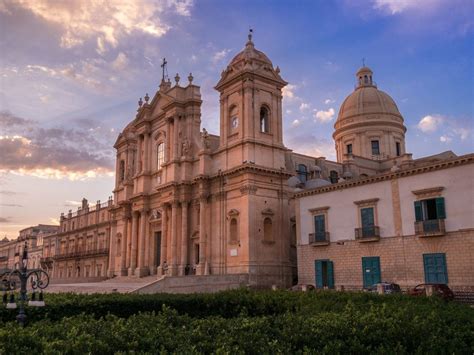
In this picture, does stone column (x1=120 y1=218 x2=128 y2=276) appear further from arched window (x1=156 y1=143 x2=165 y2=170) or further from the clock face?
the clock face

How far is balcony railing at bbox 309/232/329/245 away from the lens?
31545mm

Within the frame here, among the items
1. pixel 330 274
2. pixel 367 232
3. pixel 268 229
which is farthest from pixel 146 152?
pixel 367 232

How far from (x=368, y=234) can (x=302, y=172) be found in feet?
65.0

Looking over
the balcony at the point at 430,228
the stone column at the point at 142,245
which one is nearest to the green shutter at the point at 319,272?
the balcony at the point at 430,228

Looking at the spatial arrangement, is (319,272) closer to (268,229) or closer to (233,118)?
(268,229)

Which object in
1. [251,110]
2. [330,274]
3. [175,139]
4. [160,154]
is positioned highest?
[251,110]

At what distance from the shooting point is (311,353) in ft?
23.2

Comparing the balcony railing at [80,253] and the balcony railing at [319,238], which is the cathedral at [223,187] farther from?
the balcony railing at [80,253]

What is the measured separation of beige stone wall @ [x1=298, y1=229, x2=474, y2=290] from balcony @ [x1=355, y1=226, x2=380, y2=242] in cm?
42

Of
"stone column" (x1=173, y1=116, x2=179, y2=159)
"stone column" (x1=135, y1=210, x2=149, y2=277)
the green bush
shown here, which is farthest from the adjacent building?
"stone column" (x1=135, y1=210, x2=149, y2=277)

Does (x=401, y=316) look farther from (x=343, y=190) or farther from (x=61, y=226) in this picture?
(x=61, y=226)

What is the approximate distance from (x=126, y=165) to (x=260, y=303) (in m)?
37.7

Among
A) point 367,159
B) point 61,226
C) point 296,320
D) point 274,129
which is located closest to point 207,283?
point 274,129

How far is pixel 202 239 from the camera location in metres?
37.1
